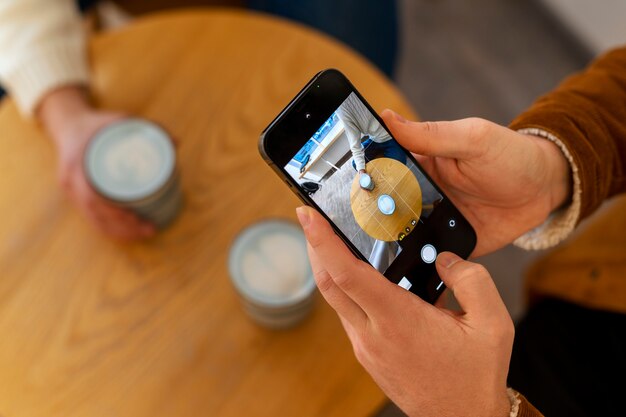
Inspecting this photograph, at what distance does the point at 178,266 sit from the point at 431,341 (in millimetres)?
374

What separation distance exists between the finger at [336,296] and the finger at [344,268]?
2 centimetres

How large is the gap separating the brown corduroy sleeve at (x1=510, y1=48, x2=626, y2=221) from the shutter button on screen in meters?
0.17

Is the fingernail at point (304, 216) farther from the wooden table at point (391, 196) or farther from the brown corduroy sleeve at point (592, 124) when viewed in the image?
the brown corduroy sleeve at point (592, 124)

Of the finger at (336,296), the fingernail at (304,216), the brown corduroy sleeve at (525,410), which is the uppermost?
the fingernail at (304,216)

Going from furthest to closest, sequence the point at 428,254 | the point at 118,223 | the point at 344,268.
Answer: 1. the point at 118,223
2. the point at 428,254
3. the point at 344,268

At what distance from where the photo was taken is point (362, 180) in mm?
527

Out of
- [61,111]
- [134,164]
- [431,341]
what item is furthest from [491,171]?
[61,111]

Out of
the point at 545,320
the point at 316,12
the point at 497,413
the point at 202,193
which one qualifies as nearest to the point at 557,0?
the point at 316,12

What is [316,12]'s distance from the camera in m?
1.03

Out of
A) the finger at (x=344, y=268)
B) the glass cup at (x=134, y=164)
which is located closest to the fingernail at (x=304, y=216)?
the finger at (x=344, y=268)

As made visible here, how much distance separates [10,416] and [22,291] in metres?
0.15

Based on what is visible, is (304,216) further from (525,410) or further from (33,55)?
(33,55)

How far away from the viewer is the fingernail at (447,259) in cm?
55

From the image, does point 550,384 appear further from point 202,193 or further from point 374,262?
point 202,193
